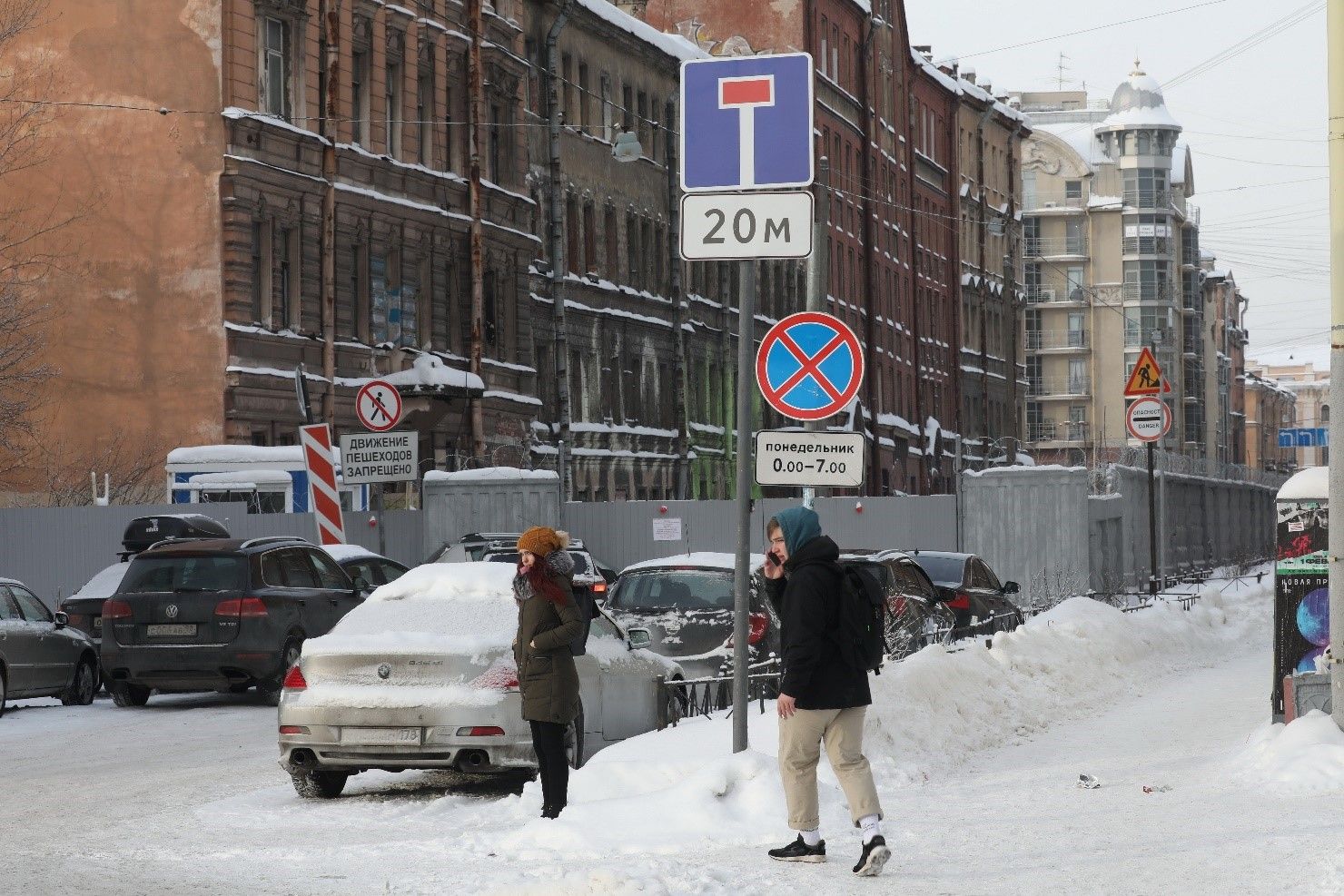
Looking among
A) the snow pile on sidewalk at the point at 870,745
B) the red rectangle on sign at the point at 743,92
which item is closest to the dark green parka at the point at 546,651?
the snow pile on sidewalk at the point at 870,745

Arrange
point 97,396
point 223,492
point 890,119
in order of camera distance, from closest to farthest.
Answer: point 223,492 < point 97,396 < point 890,119

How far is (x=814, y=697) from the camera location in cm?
1101

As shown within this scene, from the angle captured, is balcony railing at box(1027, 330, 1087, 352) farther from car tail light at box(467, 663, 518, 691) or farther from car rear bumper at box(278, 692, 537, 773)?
car rear bumper at box(278, 692, 537, 773)

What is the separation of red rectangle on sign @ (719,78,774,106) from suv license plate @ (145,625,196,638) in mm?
11979

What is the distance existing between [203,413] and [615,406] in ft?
69.6

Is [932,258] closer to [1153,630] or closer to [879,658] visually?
[1153,630]

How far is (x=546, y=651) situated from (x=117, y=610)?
1111 centimetres

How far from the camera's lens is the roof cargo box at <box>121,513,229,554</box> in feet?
104

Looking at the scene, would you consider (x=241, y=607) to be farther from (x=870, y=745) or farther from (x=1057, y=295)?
(x=1057, y=295)

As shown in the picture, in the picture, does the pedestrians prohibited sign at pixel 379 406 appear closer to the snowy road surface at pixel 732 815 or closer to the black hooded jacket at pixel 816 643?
the snowy road surface at pixel 732 815

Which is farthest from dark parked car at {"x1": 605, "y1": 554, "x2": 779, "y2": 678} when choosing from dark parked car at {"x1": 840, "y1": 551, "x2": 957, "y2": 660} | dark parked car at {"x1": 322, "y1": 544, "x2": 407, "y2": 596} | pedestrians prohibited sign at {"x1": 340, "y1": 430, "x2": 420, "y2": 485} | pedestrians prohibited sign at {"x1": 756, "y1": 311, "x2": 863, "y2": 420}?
pedestrians prohibited sign at {"x1": 340, "y1": 430, "x2": 420, "y2": 485}

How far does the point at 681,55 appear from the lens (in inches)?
2601

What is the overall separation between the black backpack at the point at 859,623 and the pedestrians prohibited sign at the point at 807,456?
3.73m

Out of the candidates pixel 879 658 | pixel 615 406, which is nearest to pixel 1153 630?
pixel 879 658
